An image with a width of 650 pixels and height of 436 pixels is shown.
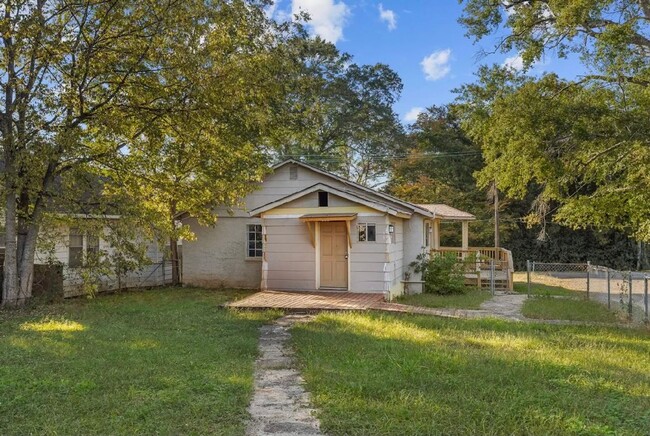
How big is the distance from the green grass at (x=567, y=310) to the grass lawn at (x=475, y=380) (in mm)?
2045

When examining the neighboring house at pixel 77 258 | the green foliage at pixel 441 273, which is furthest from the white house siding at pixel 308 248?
the neighboring house at pixel 77 258

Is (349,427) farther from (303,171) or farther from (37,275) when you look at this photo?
(303,171)

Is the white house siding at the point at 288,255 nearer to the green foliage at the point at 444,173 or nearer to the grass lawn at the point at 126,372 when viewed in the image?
the grass lawn at the point at 126,372

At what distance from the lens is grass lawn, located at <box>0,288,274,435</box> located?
4.02m

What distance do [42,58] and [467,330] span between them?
10.3m

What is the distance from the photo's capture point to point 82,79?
394 inches

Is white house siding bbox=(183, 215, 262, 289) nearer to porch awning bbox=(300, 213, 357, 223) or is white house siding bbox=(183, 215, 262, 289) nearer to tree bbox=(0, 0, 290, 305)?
porch awning bbox=(300, 213, 357, 223)

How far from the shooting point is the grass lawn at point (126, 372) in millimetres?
4020

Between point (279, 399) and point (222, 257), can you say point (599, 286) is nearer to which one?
point (222, 257)

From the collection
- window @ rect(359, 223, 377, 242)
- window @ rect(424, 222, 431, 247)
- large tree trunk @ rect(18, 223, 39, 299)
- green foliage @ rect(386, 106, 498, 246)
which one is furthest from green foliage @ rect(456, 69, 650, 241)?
green foliage @ rect(386, 106, 498, 246)

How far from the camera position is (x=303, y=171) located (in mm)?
15938

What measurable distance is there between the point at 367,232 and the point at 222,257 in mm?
5971

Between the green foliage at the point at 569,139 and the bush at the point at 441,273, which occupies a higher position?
the green foliage at the point at 569,139

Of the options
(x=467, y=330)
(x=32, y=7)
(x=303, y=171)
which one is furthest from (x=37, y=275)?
(x=467, y=330)
